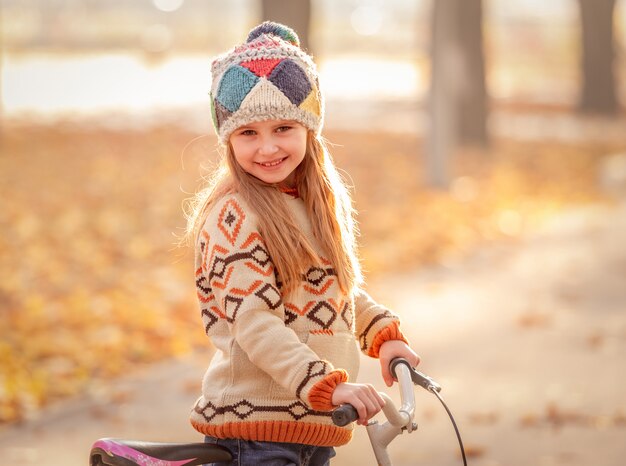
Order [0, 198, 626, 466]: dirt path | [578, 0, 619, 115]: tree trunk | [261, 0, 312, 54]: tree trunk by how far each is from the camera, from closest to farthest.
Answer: [0, 198, 626, 466]: dirt path → [261, 0, 312, 54]: tree trunk → [578, 0, 619, 115]: tree trunk

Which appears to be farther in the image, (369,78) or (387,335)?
(369,78)

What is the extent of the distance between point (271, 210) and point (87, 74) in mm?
26400

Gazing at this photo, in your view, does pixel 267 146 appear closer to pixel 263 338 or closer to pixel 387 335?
pixel 263 338

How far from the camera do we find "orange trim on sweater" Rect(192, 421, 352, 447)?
2654mm

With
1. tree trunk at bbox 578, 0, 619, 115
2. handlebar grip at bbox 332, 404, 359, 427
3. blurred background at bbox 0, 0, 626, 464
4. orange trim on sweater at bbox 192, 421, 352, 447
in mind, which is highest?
tree trunk at bbox 578, 0, 619, 115

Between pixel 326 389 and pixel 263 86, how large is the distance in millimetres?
748

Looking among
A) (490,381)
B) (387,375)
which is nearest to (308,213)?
(387,375)

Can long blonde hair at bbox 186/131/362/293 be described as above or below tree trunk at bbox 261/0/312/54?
below

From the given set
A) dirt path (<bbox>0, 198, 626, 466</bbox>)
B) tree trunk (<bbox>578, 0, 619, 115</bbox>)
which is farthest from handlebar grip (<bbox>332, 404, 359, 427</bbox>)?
tree trunk (<bbox>578, 0, 619, 115</bbox>)

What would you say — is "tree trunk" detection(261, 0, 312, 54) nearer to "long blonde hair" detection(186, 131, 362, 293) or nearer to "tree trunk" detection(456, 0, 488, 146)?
"tree trunk" detection(456, 0, 488, 146)

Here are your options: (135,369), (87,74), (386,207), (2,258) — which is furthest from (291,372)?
(87,74)

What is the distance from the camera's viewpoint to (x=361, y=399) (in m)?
2.41

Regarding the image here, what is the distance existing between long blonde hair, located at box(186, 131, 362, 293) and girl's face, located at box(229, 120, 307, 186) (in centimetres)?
4

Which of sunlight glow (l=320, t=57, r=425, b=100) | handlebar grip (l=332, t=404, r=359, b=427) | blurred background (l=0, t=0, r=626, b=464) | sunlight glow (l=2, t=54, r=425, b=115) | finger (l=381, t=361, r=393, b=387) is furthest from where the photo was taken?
sunlight glow (l=320, t=57, r=425, b=100)
